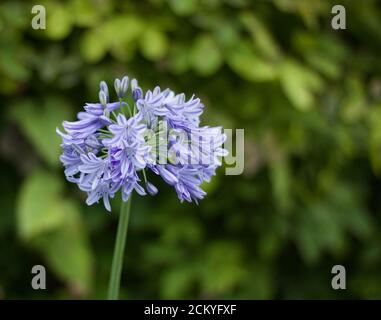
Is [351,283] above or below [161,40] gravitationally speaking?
below

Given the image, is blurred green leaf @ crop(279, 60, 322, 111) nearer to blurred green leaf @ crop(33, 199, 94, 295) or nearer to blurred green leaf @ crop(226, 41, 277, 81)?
blurred green leaf @ crop(226, 41, 277, 81)

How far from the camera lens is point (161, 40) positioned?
2879mm

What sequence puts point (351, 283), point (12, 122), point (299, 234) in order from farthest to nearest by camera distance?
point (351, 283), point (299, 234), point (12, 122)

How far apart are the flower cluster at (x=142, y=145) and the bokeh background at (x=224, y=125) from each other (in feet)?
4.86

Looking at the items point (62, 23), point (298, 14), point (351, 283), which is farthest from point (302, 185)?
point (62, 23)

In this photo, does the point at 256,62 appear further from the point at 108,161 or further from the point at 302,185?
the point at 108,161

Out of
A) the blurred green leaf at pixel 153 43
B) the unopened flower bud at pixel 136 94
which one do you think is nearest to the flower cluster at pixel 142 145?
the unopened flower bud at pixel 136 94

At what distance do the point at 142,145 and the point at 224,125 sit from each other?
5.64ft

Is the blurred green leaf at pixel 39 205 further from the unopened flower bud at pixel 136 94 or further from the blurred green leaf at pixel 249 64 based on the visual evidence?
the unopened flower bud at pixel 136 94

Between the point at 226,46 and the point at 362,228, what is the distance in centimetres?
123

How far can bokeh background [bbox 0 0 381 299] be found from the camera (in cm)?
289

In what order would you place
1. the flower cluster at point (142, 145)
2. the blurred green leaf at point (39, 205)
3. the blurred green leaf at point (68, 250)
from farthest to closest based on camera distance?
the blurred green leaf at point (68, 250) → the blurred green leaf at point (39, 205) → the flower cluster at point (142, 145)

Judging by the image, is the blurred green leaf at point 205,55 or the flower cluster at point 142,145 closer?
the flower cluster at point 142,145

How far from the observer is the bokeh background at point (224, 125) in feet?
9.49
